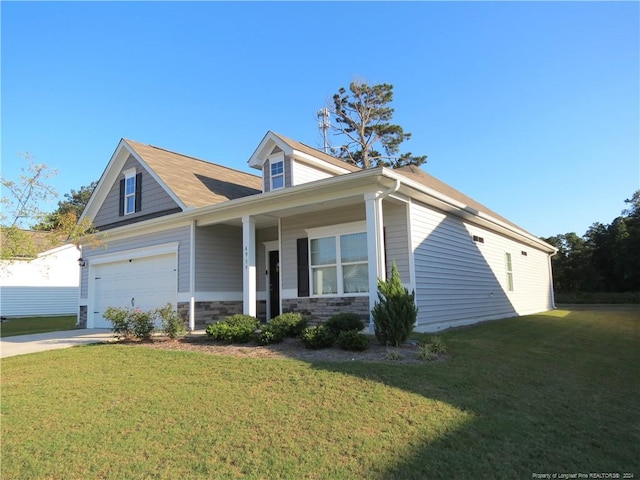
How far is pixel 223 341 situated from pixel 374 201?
415 cm

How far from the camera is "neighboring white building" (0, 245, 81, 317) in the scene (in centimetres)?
2330

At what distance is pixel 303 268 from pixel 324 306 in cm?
118

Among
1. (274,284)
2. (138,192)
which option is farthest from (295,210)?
(138,192)

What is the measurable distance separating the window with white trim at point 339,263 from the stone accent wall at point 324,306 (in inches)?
7.4

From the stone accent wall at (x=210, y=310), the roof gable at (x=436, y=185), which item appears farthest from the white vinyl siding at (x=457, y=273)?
the stone accent wall at (x=210, y=310)

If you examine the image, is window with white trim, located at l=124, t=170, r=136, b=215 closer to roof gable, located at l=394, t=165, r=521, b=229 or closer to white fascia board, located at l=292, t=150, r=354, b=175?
white fascia board, located at l=292, t=150, r=354, b=175

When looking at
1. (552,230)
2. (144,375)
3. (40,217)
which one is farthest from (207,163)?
(552,230)

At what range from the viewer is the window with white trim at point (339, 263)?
33.8 ft

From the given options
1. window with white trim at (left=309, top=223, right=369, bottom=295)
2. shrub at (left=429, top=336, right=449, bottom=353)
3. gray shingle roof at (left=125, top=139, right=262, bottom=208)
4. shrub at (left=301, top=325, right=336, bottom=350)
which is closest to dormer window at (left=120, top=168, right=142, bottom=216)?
gray shingle roof at (left=125, top=139, right=262, bottom=208)

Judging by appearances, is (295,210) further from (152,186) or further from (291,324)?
(152,186)

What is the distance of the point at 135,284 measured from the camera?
1425 cm

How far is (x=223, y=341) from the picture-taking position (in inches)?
347

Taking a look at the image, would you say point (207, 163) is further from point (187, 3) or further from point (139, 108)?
point (187, 3)

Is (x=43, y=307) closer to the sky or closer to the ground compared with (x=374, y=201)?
closer to the ground
